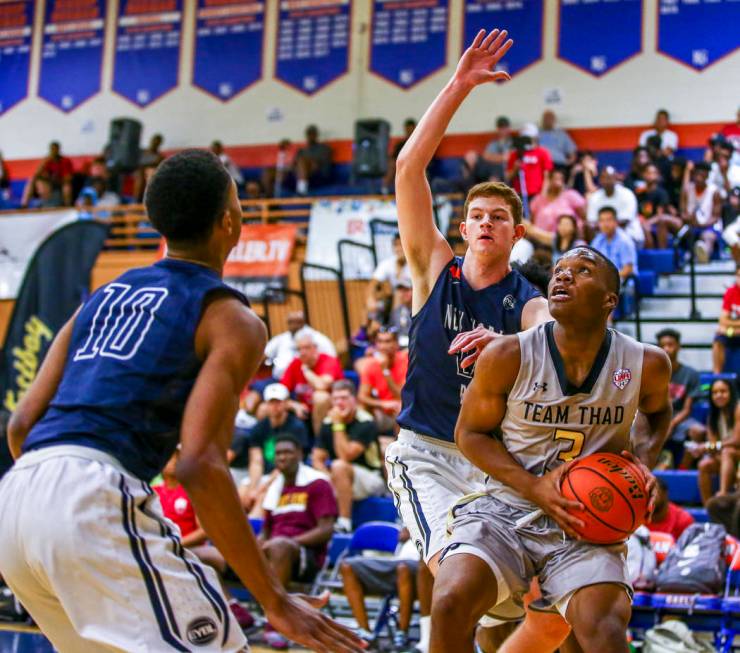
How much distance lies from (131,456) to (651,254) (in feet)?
38.0

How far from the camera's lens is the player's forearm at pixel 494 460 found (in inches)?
168

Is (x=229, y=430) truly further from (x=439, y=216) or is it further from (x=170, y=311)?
(x=439, y=216)

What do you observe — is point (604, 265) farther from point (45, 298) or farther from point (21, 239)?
point (21, 239)

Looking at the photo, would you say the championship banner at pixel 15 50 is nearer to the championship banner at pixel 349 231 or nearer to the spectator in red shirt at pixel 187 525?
the championship banner at pixel 349 231

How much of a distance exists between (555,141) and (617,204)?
339 centimetres

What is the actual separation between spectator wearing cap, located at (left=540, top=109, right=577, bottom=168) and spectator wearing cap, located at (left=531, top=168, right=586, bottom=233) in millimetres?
2134

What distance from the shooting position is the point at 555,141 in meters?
17.2

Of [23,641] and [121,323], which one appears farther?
[23,641]

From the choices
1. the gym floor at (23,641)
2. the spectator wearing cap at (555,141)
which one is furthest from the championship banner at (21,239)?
the gym floor at (23,641)

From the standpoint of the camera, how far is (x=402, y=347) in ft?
40.0

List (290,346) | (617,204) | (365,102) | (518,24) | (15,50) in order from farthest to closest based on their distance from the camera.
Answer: (15,50), (365,102), (518,24), (617,204), (290,346)

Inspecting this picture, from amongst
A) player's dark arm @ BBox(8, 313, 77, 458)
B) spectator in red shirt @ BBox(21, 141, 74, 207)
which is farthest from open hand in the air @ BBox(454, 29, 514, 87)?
spectator in red shirt @ BBox(21, 141, 74, 207)

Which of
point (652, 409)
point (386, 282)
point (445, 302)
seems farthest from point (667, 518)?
point (386, 282)

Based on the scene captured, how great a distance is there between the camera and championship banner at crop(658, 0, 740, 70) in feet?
56.3
